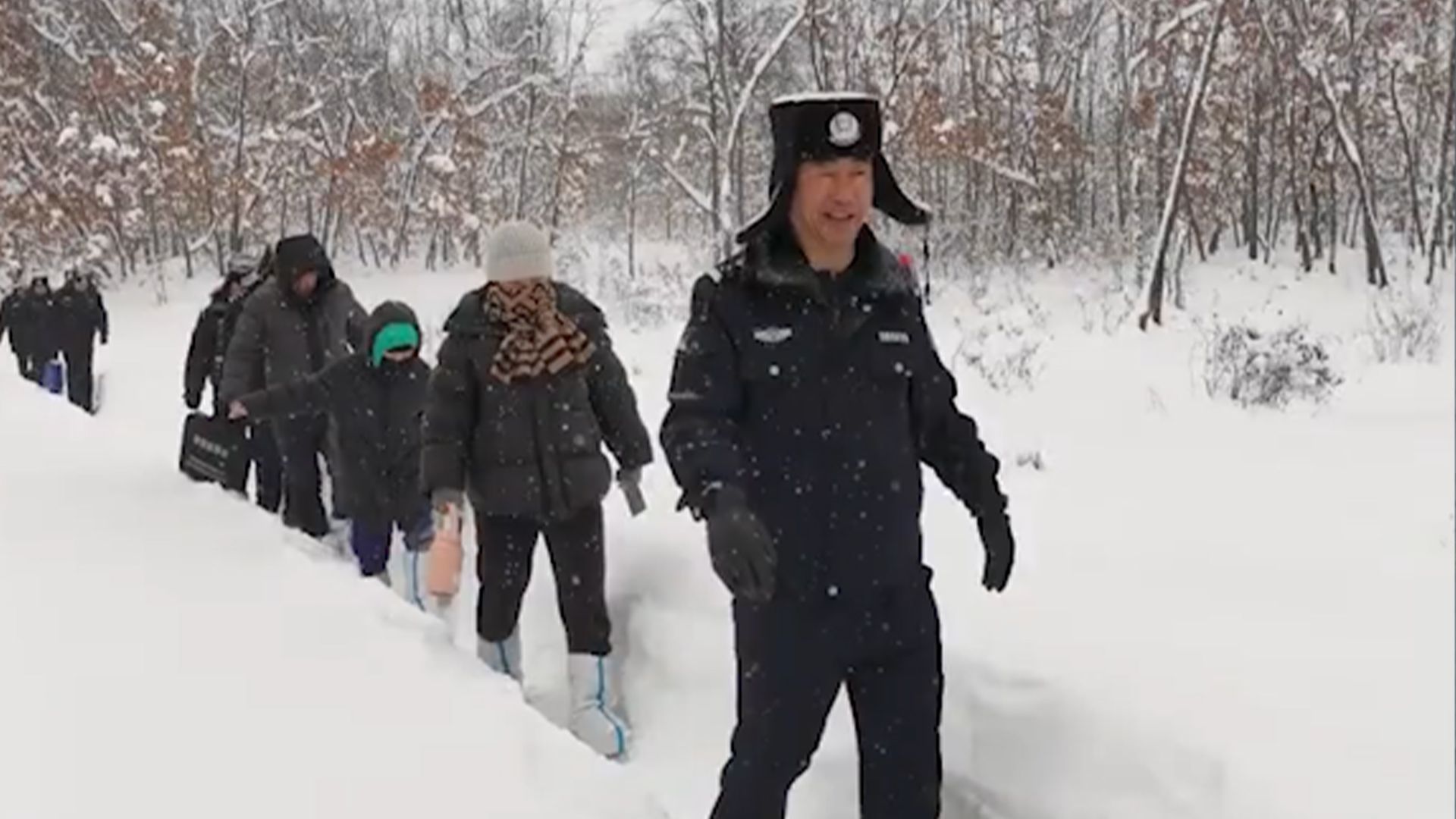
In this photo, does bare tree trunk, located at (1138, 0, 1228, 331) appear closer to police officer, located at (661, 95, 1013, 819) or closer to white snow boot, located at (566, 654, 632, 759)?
white snow boot, located at (566, 654, 632, 759)

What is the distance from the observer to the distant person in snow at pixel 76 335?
1329 cm

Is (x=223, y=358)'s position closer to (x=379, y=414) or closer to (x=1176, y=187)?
(x=379, y=414)

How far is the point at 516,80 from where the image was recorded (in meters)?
32.6

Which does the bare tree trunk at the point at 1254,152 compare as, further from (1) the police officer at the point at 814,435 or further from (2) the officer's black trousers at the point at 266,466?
(1) the police officer at the point at 814,435

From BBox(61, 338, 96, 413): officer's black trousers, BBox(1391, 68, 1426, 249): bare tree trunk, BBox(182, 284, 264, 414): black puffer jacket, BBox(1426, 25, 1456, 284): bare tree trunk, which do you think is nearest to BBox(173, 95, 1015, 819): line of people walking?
BBox(182, 284, 264, 414): black puffer jacket

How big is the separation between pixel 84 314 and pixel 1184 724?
1236cm

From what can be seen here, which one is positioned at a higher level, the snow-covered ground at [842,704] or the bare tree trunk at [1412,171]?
the bare tree trunk at [1412,171]

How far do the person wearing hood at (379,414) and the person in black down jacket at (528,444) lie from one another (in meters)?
1.28

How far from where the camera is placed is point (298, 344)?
21.8 ft

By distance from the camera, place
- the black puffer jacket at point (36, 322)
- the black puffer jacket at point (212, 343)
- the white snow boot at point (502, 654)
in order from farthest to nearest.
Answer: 1. the black puffer jacket at point (36, 322)
2. the black puffer jacket at point (212, 343)
3. the white snow boot at point (502, 654)

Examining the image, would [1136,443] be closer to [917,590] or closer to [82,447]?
[917,590]

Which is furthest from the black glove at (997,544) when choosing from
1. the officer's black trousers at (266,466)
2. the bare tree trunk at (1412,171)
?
the bare tree trunk at (1412,171)

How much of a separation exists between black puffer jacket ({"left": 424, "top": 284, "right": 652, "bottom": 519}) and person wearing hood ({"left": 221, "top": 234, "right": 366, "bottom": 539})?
7.42 ft

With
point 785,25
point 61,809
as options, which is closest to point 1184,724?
point 61,809
